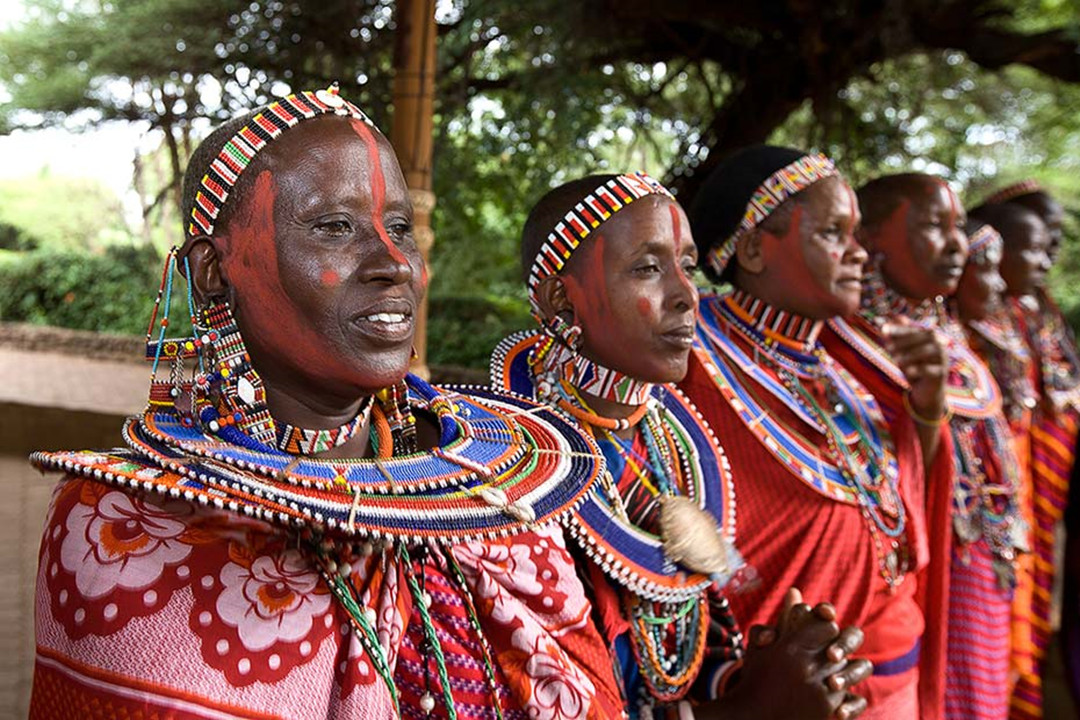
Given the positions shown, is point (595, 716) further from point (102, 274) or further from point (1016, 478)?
point (102, 274)

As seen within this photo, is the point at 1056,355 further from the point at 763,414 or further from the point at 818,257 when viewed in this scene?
the point at 763,414

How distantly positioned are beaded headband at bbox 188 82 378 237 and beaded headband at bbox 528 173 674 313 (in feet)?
2.07

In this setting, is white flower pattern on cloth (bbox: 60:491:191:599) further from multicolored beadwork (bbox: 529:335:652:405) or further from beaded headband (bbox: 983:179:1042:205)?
beaded headband (bbox: 983:179:1042:205)

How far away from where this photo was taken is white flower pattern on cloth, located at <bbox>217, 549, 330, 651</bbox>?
1.07 meters

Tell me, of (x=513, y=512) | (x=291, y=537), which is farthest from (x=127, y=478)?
(x=513, y=512)

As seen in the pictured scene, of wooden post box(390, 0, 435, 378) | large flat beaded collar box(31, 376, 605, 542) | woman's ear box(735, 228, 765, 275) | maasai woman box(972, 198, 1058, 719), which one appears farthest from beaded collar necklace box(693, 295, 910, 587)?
maasai woman box(972, 198, 1058, 719)

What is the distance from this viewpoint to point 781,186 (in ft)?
7.77

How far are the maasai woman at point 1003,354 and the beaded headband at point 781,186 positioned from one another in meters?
1.35

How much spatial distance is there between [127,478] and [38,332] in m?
12.7

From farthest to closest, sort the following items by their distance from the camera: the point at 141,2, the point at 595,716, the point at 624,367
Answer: the point at 141,2 → the point at 624,367 → the point at 595,716

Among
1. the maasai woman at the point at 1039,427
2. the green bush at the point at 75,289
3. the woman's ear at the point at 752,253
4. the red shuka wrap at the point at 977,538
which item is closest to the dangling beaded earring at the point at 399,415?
the woman's ear at the point at 752,253

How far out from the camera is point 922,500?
2648 millimetres

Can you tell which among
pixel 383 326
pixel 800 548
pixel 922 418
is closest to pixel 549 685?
pixel 383 326

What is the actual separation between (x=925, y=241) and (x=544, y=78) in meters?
2.67
